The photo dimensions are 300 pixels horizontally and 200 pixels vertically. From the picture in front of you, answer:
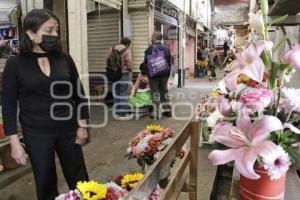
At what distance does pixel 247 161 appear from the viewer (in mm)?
1036

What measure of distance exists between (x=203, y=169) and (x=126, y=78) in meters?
3.54

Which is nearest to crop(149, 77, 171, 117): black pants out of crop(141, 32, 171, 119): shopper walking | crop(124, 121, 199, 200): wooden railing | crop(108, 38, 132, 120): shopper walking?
crop(141, 32, 171, 119): shopper walking

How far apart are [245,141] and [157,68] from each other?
497 centimetres

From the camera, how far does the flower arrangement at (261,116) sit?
104cm

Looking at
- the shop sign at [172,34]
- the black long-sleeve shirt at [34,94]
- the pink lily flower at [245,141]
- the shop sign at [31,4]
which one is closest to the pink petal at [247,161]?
the pink lily flower at [245,141]

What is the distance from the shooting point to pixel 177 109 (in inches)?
294

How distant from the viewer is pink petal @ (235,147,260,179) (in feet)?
3.35

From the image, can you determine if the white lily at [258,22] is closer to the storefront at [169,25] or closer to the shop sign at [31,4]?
the shop sign at [31,4]

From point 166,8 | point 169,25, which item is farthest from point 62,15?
point 169,25

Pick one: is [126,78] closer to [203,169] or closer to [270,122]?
[203,169]

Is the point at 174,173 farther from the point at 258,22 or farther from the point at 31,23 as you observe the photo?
the point at 31,23

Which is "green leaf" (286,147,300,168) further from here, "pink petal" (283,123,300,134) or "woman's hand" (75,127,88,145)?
"woman's hand" (75,127,88,145)

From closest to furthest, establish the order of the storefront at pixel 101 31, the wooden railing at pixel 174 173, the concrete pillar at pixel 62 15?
the wooden railing at pixel 174 173, the concrete pillar at pixel 62 15, the storefront at pixel 101 31

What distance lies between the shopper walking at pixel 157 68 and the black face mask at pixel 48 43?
3959 mm
